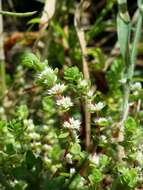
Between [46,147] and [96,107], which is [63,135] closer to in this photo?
[96,107]

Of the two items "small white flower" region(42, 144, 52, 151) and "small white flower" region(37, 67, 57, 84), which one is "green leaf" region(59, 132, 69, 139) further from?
"small white flower" region(42, 144, 52, 151)

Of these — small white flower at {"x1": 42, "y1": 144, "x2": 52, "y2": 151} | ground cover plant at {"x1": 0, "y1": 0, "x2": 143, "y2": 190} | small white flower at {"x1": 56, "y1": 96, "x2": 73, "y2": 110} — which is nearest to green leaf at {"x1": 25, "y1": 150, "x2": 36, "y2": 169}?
ground cover plant at {"x1": 0, "y1": 0, "x2": 143, "y2": 190}

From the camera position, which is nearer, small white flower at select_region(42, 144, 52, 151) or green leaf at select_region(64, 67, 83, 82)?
green leaf at select_region(64, 67, 83, 82)

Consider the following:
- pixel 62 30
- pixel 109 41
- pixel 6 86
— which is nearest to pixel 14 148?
pixel 6 86

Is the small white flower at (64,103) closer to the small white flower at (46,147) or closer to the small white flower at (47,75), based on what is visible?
the small white flower at (47,75)

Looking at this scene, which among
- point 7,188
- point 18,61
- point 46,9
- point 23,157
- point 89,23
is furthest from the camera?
point 89,23

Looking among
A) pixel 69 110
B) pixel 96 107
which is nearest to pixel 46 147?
pixel 69 110

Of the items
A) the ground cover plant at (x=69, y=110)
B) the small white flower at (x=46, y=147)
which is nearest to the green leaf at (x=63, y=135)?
the ground cover plant at (x=69, y=110)

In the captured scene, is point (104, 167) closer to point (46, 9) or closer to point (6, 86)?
point (46, 9)
